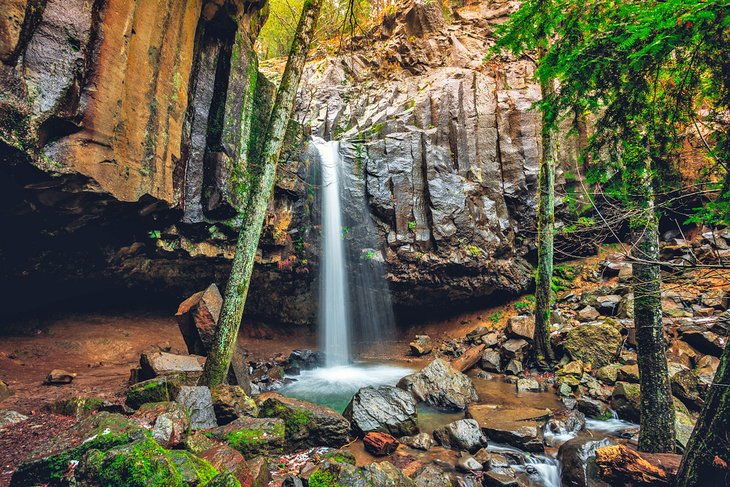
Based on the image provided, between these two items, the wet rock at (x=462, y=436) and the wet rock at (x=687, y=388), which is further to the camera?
the wet rock at (x=687, y=388)

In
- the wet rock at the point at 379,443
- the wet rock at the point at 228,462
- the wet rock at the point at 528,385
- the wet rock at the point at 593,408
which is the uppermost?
the wet rock at the point at 228,462

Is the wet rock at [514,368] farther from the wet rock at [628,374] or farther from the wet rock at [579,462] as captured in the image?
the wet rock at [579,462]

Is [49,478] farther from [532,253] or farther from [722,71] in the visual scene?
[532,253]

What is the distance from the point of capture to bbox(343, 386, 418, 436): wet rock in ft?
20.6

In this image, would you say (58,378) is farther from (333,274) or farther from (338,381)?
(333,274)

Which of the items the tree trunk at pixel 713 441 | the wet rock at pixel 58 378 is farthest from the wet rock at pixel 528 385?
the wet rock at pixel 58 378

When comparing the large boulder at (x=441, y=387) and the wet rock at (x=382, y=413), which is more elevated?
the wet rock at (x=382, y=413)

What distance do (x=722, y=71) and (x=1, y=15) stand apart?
10.0m

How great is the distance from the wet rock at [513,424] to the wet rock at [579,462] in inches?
19.9

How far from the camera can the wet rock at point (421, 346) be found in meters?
14.4

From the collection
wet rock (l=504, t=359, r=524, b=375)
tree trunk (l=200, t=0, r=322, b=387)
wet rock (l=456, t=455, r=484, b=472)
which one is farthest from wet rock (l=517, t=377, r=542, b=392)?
tree trunk (l=200, t=0, r=322, b=387)

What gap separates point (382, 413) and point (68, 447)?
470cm

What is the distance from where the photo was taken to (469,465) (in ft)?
17.2

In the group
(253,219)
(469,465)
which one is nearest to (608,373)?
(469,465)
